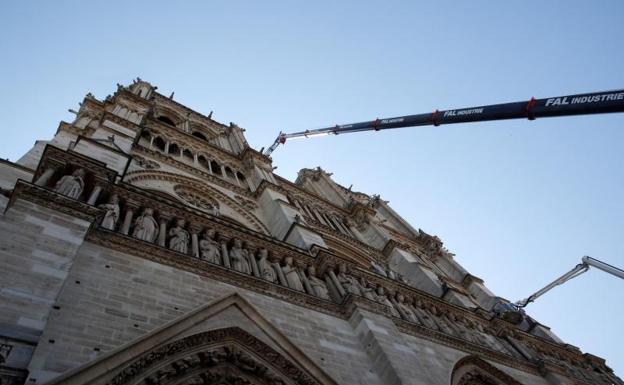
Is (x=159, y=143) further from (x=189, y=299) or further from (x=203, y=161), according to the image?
(x=189, y=299)

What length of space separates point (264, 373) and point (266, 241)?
4.24 m

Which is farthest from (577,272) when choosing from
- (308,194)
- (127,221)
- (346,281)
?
(127,221)

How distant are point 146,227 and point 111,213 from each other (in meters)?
0.71

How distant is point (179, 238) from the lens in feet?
30.2

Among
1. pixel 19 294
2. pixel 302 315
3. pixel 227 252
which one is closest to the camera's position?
pixel 19 294

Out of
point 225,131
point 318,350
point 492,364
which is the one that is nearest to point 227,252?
point 318,350

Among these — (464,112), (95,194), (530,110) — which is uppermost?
(464,112)

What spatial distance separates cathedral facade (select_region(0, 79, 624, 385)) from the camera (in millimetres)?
5648

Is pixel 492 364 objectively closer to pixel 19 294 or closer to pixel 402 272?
pixel 402 272

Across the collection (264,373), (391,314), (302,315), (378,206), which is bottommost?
(264,373)

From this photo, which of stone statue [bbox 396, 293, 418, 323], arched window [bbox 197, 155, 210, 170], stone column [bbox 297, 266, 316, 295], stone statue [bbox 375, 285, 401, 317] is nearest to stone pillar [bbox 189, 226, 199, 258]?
stone column [bbox 297, 266, 316, 295]

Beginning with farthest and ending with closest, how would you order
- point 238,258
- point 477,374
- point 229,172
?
point 229,172 < point 477,374 < point 238,258

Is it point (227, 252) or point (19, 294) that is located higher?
point (227, 252)

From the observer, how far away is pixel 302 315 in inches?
349
